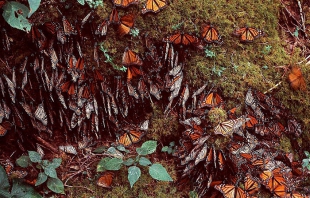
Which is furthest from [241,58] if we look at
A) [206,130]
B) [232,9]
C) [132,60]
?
[132,60]

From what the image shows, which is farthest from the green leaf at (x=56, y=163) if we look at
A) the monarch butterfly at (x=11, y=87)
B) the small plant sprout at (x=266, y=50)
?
the small plant sprout at (x=266, y=50)

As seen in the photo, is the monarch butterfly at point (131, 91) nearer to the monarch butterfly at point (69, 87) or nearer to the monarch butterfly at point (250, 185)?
the monarch butterfly at point (69, 87)

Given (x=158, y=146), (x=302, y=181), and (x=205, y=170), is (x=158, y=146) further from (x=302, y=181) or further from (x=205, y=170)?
(x=302, y=181)

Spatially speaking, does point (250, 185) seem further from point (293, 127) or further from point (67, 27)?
point (67, 27)

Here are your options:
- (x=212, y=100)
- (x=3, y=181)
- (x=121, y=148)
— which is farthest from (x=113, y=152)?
(x=212, y=100)

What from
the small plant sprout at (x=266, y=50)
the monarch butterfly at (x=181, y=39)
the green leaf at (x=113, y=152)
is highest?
the monarch butterfly at (x=181, y=39)

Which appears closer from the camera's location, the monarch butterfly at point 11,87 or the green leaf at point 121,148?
the monarch butterfly at point 11,87
